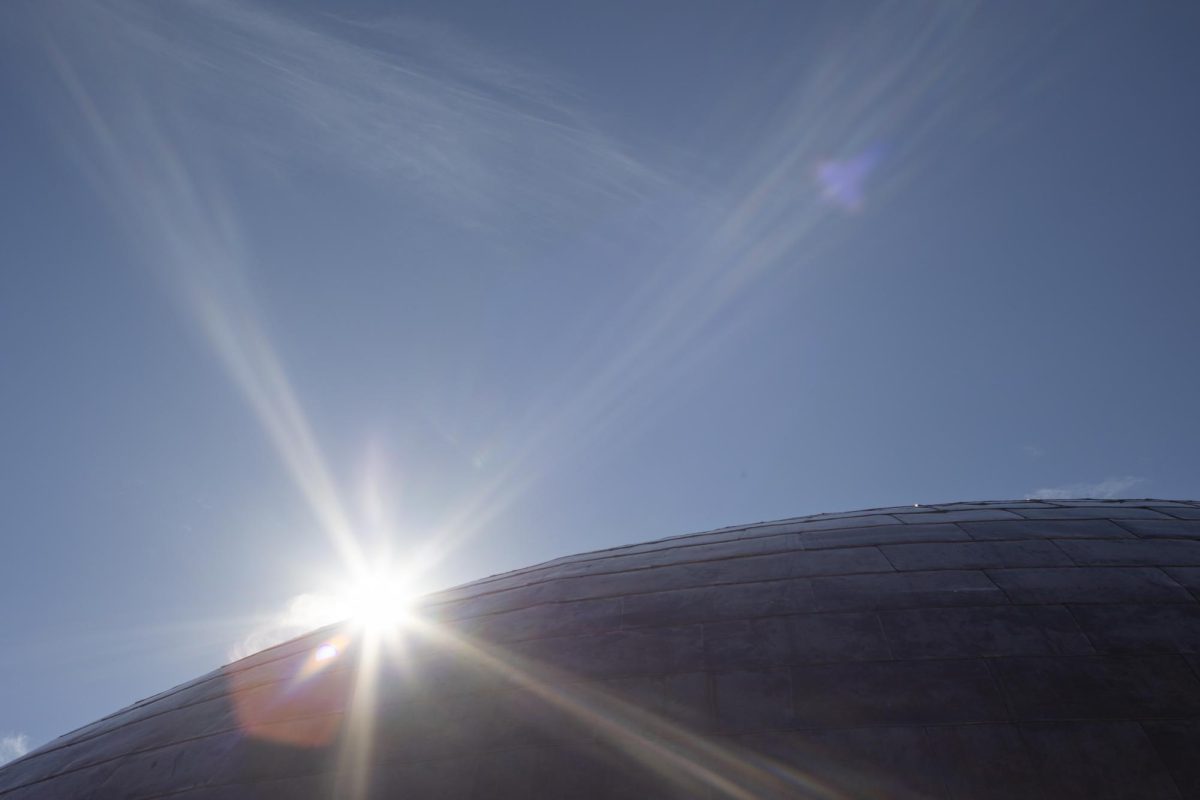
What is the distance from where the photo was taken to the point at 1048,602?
8.98m

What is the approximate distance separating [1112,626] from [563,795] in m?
6.21

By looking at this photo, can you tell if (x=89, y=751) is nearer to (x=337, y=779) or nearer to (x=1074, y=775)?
(x=337, y=779)

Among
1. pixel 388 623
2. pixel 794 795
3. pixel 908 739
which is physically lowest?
pixel 794 795

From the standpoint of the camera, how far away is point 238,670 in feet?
43.5

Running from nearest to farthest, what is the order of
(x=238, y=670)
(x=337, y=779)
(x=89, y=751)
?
(x=337, y=779) < (x=89, y=751) < (x=238, y=670)

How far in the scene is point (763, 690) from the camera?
801 centimetres

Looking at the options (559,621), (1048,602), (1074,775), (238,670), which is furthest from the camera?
(238,670)

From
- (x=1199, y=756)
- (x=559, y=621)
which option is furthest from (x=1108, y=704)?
(x=559, y=621)

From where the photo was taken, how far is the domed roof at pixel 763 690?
7008mm

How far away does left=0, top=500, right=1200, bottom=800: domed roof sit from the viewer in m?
7.01

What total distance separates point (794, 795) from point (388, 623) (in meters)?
8.70

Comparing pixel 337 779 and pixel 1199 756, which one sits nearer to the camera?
pixel 1199 756

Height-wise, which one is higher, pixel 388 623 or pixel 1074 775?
pixel 388 623

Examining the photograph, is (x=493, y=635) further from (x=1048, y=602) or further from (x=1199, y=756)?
(x=1199, y=756)
